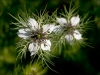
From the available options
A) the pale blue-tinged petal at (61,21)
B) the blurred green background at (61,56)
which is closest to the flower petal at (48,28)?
the pale blue-tinged petal at (61,21)

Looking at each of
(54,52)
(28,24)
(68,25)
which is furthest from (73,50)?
(28,24)

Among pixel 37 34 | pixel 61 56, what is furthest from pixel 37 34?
pixel 61 56

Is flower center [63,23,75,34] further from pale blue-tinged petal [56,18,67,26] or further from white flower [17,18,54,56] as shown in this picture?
white flower [17,18,54,56]

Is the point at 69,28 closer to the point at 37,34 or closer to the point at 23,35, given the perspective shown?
the point at 37,34

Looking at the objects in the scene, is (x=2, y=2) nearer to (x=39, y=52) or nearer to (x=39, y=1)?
(x=39, y=1)

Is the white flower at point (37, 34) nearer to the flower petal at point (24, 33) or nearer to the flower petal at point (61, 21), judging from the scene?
the flower petal at point (24, 33)
